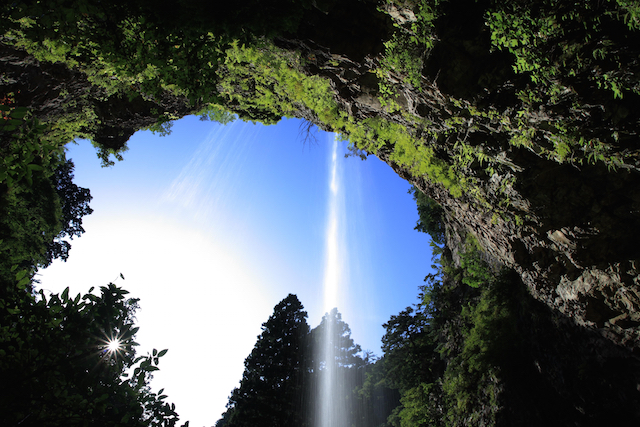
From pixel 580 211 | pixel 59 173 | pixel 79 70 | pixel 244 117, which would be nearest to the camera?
pixel 580 211

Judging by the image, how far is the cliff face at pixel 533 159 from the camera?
4.25 metres

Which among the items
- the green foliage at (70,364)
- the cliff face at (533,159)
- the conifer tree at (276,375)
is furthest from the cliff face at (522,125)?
the conifer tree at (276,375)

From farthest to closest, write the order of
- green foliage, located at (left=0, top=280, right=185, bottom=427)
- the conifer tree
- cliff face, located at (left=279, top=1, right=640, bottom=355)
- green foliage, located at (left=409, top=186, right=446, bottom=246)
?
the conifer tree, green foliage, located at (left=409, top=186, right=446, bottom=246), cliff face, located at (left=279, top=1, right=640, bottom=355), green foliage, located at (left=0, top=280, right=185, bottom=427)

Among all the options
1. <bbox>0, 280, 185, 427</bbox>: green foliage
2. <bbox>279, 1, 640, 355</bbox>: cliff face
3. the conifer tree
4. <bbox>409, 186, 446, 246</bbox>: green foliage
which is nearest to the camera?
<bbox>0, 280, 185, 427</bbox>: green foliage

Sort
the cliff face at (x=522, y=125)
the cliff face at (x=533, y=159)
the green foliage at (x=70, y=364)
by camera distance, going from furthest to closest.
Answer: the cliff face at (x=533, y=159) → the cliff face at (x=522, y=125) → the green foliage at (x=70, y=364)

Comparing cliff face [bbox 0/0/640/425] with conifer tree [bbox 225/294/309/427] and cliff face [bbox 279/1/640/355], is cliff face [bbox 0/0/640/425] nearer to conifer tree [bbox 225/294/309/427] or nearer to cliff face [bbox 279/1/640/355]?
cliff face [bbox 279/1/640/355]

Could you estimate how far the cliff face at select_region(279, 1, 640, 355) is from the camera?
425cm

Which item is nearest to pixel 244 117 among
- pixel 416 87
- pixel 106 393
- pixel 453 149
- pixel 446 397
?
pixel 416 87

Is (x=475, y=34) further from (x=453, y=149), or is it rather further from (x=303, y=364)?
(x=303, y=364)

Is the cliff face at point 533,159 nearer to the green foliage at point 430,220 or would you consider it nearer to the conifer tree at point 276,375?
the green foliage at point 430,220

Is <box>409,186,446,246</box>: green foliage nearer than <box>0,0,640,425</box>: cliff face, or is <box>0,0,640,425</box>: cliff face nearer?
<box>0,0,640,425</box>: cliff face

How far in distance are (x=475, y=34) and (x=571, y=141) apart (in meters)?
2.30

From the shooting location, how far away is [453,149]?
6.38 m

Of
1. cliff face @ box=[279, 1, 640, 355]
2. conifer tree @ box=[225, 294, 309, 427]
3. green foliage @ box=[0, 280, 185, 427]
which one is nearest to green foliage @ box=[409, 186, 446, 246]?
cliff face @ box=[279, 1, 640, 355]
